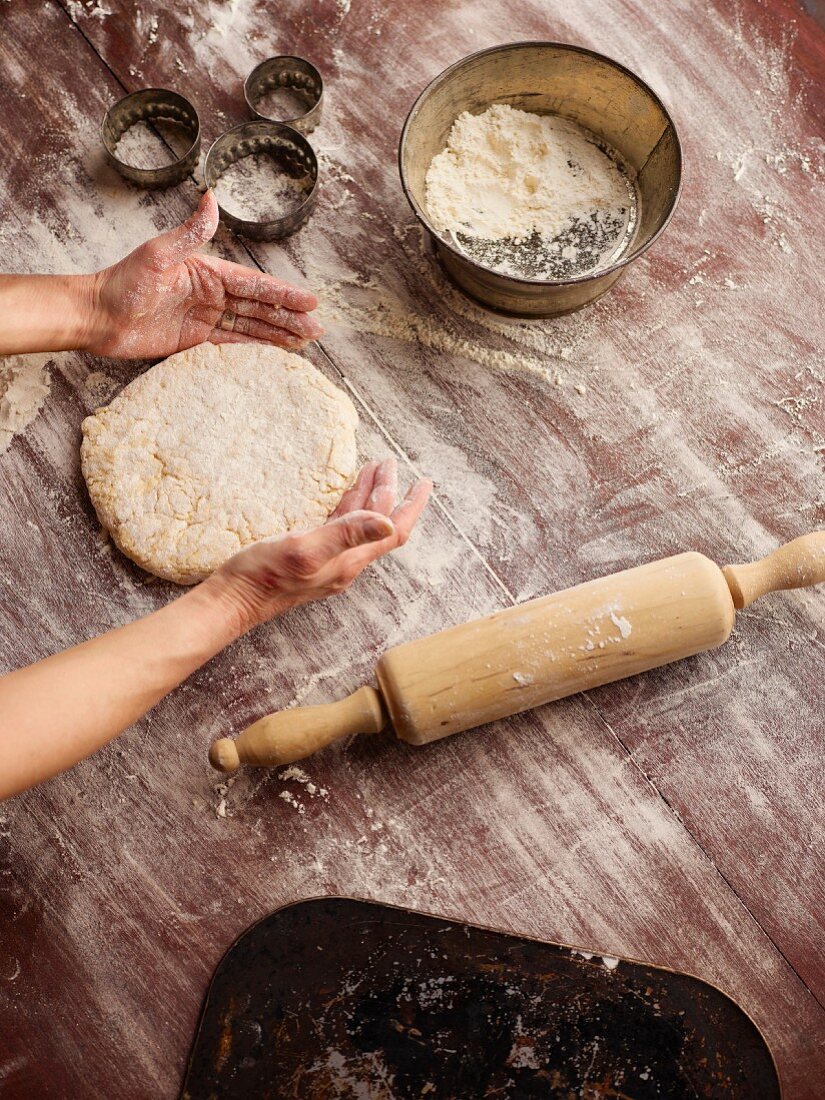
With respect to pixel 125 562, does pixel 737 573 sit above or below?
above

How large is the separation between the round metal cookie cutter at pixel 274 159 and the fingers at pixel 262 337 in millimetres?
201

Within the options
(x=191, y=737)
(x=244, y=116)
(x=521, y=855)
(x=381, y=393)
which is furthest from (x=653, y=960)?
(x=244, y=116)

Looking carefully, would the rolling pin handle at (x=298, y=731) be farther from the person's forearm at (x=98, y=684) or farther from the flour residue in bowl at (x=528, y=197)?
the flour residue in bowl at (x=528, y=197)

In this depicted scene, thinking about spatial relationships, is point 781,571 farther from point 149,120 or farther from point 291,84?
point 149,120

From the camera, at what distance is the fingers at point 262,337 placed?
158cm

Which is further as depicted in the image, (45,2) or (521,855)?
(45,2)

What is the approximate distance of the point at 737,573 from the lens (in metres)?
1.37

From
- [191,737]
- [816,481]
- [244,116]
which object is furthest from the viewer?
[244,116]

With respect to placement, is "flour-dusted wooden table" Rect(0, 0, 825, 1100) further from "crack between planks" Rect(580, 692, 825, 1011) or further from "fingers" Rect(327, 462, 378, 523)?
"fingers" Rect(327, 462, 378, 523)

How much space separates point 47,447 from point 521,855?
1.17 m

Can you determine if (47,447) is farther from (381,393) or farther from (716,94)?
(716,94)

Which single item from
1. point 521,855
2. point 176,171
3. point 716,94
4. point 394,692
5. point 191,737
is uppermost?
point 716,94

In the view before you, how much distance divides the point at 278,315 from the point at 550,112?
0.70m

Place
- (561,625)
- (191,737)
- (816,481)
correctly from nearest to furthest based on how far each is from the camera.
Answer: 1. (561,625)
2. (191,737)
3. (816,481)
